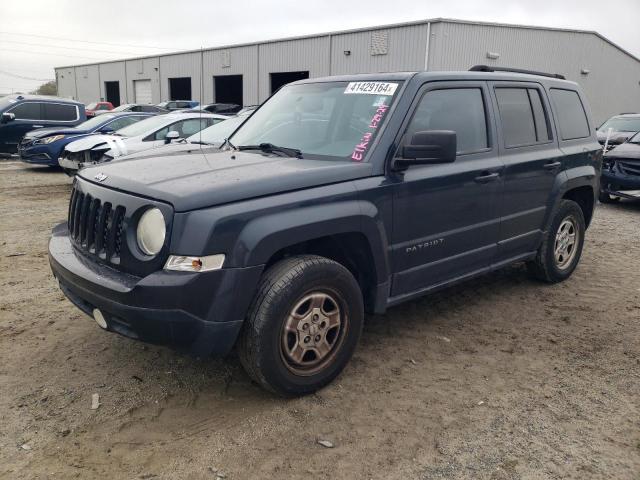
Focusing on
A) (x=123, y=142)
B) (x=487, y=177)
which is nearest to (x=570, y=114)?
(x=487, y=177)

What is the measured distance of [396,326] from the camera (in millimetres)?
4410

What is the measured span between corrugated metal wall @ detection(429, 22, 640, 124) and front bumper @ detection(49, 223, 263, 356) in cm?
2070

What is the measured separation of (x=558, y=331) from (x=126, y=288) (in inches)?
130

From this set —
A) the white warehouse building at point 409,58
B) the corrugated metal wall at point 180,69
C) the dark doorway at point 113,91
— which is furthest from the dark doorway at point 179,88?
the dark doorway at point 113,91

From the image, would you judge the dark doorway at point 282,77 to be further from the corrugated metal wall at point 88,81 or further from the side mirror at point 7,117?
the corrugated metal wall at point 88,81

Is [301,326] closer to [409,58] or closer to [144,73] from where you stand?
[409,58]

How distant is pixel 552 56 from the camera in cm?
2498

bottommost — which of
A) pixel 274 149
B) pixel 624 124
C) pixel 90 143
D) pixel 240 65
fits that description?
pixel 90 143

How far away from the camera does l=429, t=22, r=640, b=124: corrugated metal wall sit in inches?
861

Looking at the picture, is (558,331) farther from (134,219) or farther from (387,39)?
(387,39)

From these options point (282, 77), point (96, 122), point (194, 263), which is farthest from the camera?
point (282, 77)

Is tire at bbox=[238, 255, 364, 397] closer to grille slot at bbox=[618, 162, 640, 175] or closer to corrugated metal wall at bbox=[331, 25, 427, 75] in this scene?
grille slot at bbox=[618, 162, 640, 175]

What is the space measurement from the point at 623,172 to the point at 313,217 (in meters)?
8.74

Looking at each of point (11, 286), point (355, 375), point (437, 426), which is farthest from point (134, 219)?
point (11, 286)
